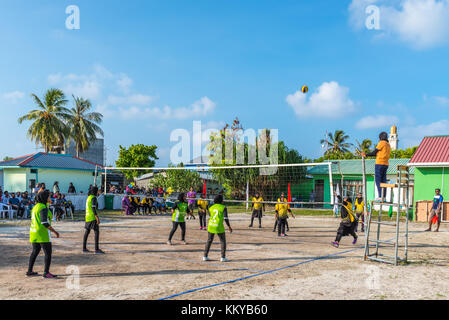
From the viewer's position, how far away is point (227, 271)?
835 centimetres

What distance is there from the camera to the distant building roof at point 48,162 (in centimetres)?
2747

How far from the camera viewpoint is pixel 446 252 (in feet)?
37.9

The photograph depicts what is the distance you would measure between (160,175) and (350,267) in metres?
26.9

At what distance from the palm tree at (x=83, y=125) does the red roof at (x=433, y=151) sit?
116ft

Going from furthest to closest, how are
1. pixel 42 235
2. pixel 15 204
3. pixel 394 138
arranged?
pixel 394 138
pixel 15 204
pixel 42 235

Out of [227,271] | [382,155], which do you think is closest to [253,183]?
[382,155]

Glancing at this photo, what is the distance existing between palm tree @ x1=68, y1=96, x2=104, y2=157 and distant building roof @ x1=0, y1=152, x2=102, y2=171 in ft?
42.8

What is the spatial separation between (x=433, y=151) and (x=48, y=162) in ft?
89.5

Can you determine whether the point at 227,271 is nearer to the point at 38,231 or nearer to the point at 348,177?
the point at 38,231

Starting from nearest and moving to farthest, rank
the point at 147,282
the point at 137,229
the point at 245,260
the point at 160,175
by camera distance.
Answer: the point at 147,282
the point at 245,260
the point at 137,229
the point at 160,175

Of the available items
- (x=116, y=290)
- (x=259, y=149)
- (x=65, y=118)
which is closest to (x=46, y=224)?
(x=116, y=290)

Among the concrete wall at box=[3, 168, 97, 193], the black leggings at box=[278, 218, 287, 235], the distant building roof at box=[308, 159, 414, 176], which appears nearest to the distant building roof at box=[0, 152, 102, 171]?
the concrete wall at box=[3, 168, 97, 193]

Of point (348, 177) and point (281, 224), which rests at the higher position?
point (348, 177)

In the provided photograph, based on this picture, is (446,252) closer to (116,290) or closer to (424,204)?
(116,290)
